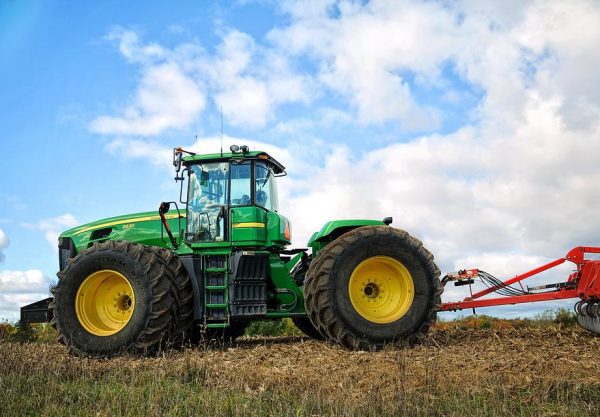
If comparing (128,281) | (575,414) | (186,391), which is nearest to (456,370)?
(575,414)

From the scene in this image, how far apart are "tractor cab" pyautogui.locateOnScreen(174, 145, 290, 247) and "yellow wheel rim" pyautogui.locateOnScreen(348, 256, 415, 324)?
1.73 m

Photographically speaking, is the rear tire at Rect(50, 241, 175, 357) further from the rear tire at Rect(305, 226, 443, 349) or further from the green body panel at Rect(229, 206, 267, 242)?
the rear tire at Rect(305, 226, 443, 349)

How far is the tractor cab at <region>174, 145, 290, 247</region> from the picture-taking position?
10.5 meters

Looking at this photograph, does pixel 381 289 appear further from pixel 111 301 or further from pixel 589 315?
pixel 111 301

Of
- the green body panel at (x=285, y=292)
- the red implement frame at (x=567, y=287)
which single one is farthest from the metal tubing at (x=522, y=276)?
the green body panel at (x=285, y=292)

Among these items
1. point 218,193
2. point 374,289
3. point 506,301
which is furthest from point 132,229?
point 506,301

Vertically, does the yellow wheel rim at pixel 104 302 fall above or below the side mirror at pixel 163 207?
below

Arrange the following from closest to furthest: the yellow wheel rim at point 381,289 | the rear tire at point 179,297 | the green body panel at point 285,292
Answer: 1. the yellow wheel rim at point 381,289
2. the rear tire at point 179,297
3. the green body panel at point 285,292

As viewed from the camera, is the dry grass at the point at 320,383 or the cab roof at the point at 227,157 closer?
the dry grass at the point at 320,383

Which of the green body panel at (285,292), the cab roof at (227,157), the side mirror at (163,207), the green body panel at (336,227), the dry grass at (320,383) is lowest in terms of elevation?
the dry grass at (320,383)

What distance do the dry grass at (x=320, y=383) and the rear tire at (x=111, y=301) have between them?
1.54ft

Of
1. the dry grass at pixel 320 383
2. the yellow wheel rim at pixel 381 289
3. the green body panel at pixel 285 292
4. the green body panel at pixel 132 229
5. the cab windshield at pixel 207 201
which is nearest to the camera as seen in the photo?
the dry grass at pixel 320 383

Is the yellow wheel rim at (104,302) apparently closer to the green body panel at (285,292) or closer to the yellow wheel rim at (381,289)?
the green body panel at (285,292)

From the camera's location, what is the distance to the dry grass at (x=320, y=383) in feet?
20.2
